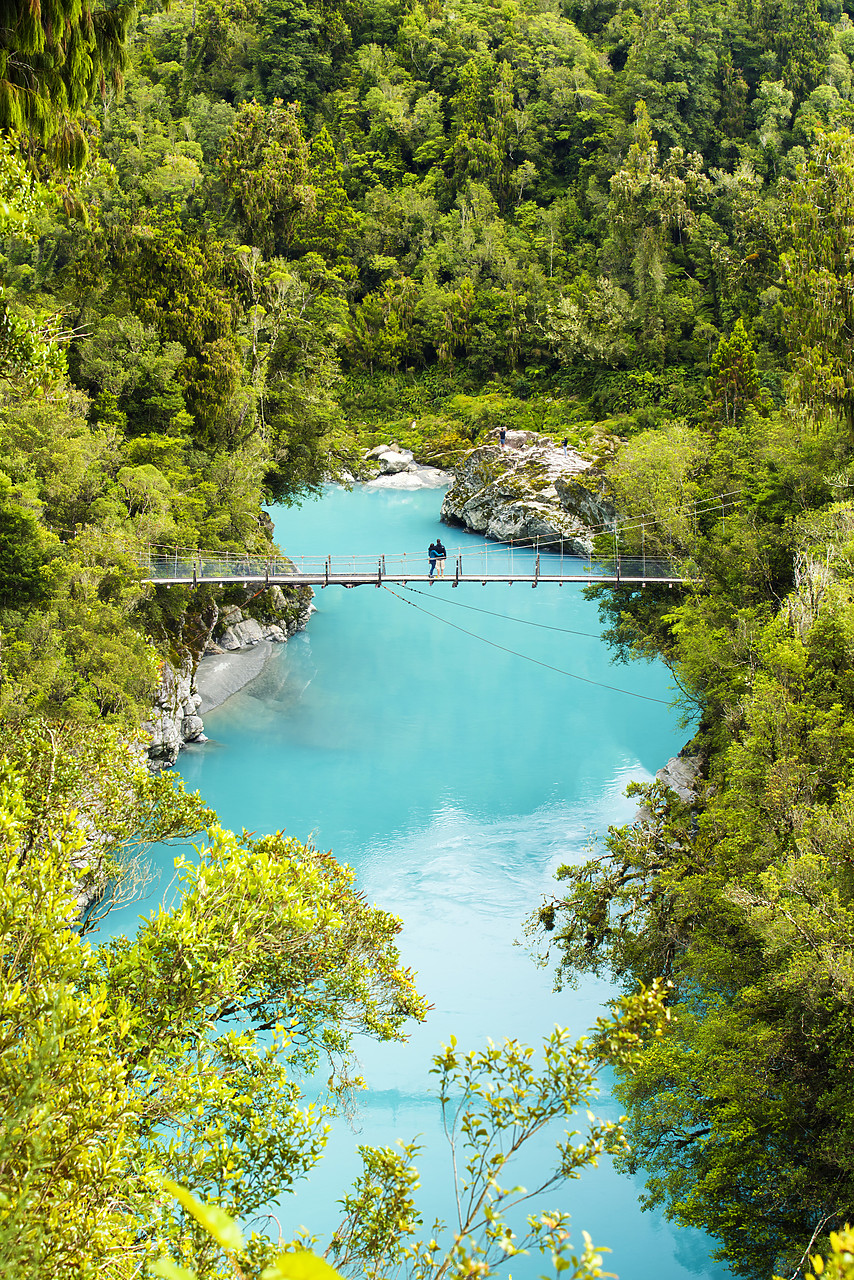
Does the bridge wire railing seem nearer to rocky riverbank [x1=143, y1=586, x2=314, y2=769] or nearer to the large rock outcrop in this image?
rocky riverbank [x1=143, y1=586, x2=314, y2=769]

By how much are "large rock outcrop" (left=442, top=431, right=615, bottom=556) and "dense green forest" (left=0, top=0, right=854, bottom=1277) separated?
7.83 ft

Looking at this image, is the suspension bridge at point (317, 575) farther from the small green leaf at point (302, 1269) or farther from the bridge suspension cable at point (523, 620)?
the small green leaf at point (302, 1269)

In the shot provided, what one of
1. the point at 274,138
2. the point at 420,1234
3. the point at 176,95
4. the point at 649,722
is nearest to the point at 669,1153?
the point at 420,1234

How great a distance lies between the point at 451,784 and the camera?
13.3 metres

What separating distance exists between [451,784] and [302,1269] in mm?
12942

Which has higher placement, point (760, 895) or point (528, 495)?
point (528, 495)

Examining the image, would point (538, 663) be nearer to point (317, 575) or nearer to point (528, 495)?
point (528, 495)

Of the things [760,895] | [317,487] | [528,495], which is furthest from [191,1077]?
[528,495]

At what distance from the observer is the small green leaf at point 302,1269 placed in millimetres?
526

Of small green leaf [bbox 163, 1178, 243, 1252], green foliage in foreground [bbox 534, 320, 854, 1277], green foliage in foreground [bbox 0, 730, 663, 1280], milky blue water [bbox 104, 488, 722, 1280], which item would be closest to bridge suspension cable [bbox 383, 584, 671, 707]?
milky blue water [bbox 104, 488, 722, 1280]

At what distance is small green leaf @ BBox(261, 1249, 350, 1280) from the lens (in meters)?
0.53

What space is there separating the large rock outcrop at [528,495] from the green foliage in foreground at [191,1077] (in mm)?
15987

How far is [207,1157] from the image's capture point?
10.8 ft

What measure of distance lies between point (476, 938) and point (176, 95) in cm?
3585
